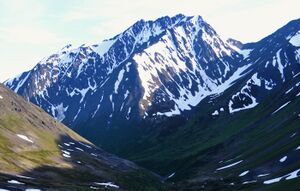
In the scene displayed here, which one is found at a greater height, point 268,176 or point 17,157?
point 17,157

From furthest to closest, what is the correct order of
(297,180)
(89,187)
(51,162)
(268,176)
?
(51,162)
(89,187)
(268,176)
(297,180)

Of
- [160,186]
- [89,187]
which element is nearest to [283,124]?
[160,186]

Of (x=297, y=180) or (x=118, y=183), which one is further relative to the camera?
(x=118, y=183)

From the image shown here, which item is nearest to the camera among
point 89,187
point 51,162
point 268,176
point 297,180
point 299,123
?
point 297,180

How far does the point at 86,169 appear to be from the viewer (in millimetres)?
197375

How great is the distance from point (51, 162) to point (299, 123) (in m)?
91.4

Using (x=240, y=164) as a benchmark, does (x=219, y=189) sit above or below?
below

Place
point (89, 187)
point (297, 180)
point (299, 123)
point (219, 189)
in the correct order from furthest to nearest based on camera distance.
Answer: point (299, 123) → point (89, 187) → point (219, 189) → point (297, 180)

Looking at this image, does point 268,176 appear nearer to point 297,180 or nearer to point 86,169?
point 297,180

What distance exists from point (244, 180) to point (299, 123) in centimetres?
4260

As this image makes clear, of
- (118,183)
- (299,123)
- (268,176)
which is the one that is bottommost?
(268,176)

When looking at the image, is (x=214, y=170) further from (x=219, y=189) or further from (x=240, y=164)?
(x=219, y=189)

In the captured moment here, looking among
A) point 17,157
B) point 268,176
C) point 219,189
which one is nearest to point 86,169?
point 17,157

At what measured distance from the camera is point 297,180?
93.2m
